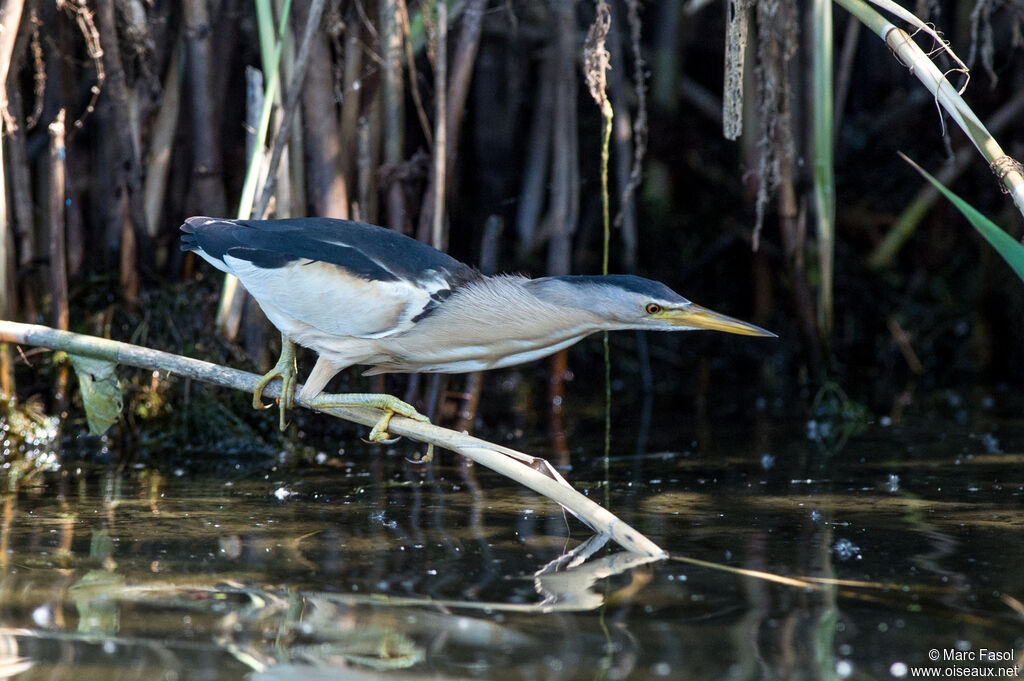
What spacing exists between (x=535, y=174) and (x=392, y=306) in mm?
3063

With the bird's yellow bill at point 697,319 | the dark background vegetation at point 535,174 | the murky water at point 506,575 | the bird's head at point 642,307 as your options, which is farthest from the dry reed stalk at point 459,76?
the bird's yellow bill at point 697,319

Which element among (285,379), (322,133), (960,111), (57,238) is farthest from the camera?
(322,133)

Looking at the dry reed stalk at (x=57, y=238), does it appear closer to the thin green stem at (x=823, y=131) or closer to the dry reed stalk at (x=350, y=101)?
the dry reed stalk at (x=350, y=101)

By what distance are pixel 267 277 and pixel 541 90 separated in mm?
3000

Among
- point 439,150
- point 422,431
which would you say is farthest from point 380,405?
point 439,150

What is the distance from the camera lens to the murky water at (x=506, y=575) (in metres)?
1.90

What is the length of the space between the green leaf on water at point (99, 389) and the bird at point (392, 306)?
49 centimetres

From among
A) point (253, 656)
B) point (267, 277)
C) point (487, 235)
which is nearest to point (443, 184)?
point (487, 235)

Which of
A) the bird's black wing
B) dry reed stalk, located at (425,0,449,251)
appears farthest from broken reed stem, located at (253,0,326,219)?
dry reed stalk, located at (425,0,449,251)

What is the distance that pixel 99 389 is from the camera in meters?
3.22

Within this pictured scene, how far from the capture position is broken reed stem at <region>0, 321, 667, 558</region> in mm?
2438

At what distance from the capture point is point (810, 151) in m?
4.82

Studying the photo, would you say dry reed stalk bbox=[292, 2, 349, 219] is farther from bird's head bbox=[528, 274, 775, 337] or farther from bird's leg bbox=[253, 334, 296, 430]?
bird's head bbox=[528, 274, 775, 337]

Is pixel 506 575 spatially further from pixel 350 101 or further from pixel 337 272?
pixel 350 101
